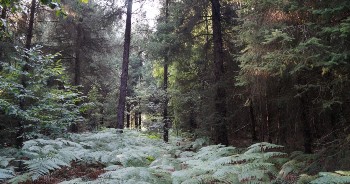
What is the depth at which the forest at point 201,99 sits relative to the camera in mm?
4149

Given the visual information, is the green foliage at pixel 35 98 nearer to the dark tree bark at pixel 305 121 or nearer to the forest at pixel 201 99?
the forest at pixel 201 99

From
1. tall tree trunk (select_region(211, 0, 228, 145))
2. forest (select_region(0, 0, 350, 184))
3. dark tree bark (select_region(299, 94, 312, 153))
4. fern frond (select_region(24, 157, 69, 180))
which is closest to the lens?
fern frond (select_region(24, 157, 69, 180))

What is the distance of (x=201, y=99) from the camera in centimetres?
1105

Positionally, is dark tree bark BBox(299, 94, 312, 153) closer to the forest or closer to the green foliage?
the forest

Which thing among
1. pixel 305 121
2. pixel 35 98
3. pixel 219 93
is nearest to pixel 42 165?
pixel 35 98

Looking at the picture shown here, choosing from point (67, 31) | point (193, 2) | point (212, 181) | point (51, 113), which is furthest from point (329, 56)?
point (67, 31)

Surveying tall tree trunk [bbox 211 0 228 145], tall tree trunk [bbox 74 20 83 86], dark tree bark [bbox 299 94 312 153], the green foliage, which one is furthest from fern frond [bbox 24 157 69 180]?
tall tree trunk [bbox 74 20 83 86]

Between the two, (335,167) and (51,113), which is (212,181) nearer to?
(335,167)

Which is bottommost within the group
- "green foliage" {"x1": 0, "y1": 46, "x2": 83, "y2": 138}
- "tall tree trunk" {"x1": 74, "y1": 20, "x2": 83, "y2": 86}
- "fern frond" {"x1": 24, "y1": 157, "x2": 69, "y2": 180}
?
"fern frond" {"x1": 24, "y1": 157, "x2": 69, "y2": 180}

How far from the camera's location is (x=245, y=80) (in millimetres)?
7129

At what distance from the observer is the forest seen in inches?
163

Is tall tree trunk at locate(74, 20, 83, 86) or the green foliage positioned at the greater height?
tall tree trunk at locate(74, 20, 83, 86)

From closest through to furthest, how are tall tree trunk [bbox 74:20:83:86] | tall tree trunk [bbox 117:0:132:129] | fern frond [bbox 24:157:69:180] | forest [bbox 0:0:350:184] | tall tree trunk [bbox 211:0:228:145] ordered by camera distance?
fern frond [bbox 24:157:69:180] → forest [bbox 0:0:350:184] → tall tree trunk [bbox 211:0:228:145] → tall tree trunk [bbox 117:0:132:129] → tall tree trunk [bbox 74:20:83:86]

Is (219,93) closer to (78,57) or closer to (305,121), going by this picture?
(305,121)
